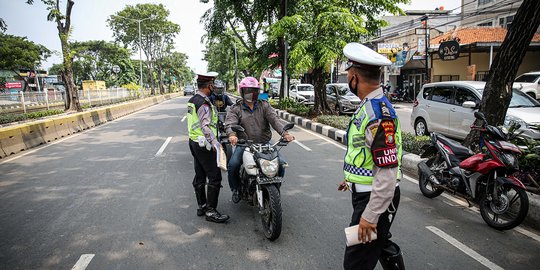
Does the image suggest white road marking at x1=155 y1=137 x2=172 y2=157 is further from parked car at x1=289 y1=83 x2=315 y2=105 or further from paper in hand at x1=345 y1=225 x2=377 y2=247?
parked car at x1=289 y1=83 x2=315 y2=105

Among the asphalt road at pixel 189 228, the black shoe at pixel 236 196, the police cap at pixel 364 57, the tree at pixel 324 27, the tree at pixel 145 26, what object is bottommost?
the asphalt road at pixel 189 228

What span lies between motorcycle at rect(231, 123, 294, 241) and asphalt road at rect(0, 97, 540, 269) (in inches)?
7.8

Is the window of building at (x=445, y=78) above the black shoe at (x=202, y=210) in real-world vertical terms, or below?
above

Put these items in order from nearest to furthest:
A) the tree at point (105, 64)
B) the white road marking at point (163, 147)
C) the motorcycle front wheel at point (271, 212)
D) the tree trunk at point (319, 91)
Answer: the motorcycle front wheel at point (271, 212) → the white road marking at point (163, 147) → the tree trunk at point (319, 91) → the tree at point (105, 64)

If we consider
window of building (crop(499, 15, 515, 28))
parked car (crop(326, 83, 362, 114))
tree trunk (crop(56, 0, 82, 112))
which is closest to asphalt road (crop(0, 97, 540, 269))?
parked car (crop(326, 83, 362, 114))

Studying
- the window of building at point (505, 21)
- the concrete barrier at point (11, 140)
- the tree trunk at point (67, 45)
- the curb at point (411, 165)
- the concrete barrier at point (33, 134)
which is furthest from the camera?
the window of building at point (505, 21)

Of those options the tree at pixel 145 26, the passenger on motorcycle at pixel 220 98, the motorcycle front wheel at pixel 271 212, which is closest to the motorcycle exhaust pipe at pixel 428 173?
the motorcycle front wheel at pixel 271 212

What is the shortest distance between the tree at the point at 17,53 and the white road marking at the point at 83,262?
39718 mm

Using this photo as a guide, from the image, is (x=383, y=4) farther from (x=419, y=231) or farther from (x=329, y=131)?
(x=419, y=231)

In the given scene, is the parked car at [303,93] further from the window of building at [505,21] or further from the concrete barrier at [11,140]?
the concrete barrier at [11,140]

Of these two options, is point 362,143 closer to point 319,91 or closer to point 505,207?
point 505,207

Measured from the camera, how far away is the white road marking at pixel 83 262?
2771 mm

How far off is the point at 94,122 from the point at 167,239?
11662 millimetres

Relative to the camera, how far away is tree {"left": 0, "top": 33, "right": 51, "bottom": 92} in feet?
108
